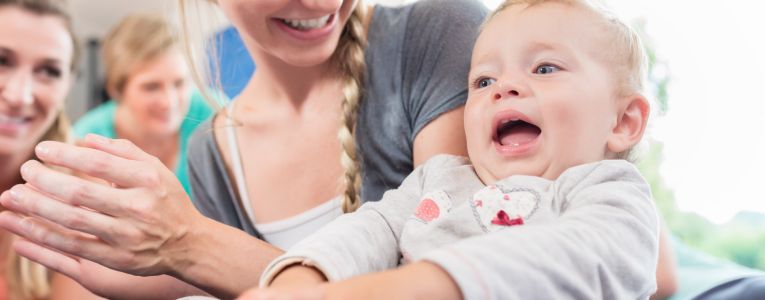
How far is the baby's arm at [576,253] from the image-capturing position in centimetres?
64

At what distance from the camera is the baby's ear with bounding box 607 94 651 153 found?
91 centimetres

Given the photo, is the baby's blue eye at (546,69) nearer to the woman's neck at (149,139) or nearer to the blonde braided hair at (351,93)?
the blonde braided hair at (351,93)

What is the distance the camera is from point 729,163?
1.75 meters

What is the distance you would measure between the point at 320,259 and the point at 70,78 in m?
1.37

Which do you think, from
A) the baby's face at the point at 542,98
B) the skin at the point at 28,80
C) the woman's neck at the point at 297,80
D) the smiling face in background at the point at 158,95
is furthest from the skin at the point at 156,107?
the baby's face at the point at 542,98

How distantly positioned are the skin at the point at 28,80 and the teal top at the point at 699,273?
47.5 inches

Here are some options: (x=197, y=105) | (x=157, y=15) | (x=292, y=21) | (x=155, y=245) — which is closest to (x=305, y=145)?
(x=292, y=21)

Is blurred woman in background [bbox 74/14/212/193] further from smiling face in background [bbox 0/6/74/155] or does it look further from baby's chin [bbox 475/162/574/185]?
baby's chin [bbox 475/162/574/185]

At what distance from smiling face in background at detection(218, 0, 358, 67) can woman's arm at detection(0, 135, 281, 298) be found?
10.5 inches

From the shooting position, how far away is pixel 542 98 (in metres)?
0.86

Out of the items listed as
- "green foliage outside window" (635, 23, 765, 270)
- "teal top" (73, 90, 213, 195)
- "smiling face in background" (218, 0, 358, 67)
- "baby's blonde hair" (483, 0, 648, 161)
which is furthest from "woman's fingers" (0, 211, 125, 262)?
"teal top" (73, 90, 213, 195)

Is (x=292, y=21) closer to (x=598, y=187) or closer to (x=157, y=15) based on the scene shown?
(x=598, y=187)

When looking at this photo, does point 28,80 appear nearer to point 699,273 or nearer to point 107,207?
point 107,207

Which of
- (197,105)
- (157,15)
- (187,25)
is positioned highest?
(187,25)
